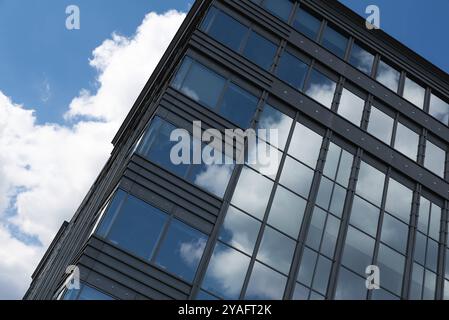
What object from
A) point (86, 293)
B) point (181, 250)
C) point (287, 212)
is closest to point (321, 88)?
point (287, 212)

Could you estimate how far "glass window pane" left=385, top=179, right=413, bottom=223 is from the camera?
25531mm

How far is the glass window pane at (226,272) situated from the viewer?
19.4 m

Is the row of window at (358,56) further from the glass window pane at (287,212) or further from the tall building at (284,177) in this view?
the glass window pane at (287,212)

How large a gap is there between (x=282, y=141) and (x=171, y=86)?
18.5ft

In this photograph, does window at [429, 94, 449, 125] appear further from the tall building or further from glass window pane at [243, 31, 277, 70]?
glass window pane at [243, 31, 277, 70]

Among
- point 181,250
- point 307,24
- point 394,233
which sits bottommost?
point 181,250

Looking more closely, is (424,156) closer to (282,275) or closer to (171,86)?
(282,275)

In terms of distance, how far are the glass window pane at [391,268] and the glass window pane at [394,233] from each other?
379 millimetres

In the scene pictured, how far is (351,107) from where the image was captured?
27.0m

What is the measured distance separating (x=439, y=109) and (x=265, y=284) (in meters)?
16.9

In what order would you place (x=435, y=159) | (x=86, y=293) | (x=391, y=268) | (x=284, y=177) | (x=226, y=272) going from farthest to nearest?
(x=435, y=159) → (x=391, y=268) → (x=284, y=177) → (x=226, y=272) → (x=86, y=293)

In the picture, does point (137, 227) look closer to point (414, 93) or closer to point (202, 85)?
point (202, 85)

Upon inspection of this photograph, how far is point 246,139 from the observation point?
22.7 m
